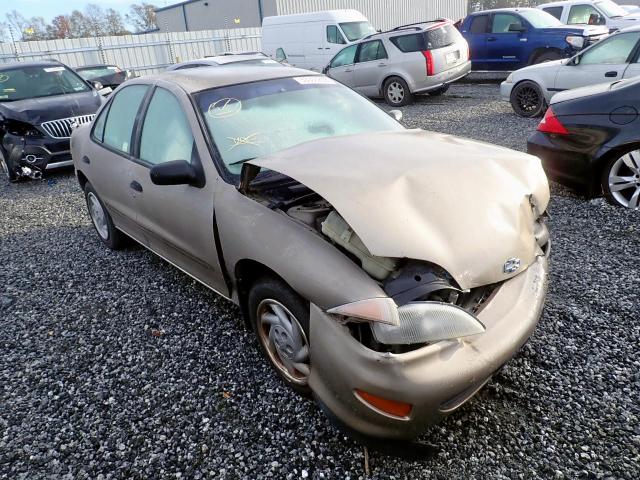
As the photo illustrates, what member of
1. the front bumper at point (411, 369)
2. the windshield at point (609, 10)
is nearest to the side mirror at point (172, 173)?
the front bumper at point (411, 369)

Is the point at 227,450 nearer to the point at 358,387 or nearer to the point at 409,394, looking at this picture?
the point at 358,387

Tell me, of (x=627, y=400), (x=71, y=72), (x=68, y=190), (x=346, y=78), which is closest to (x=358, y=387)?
(x=627, y=400)

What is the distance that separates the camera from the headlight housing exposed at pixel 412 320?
71.1 inches

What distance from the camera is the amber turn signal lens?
1819 millimetres

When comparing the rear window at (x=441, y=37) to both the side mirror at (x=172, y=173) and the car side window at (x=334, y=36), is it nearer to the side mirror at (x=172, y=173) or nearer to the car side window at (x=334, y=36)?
the car side window at (x=334, y=36)

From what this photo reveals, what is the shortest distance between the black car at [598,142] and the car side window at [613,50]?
10.8ft

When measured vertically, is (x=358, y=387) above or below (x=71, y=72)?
below

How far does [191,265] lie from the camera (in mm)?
3184

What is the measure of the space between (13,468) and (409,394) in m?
1.89

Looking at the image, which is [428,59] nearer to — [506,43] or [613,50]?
[506,43]

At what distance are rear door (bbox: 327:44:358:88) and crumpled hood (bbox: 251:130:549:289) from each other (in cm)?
1015

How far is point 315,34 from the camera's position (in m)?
15.1

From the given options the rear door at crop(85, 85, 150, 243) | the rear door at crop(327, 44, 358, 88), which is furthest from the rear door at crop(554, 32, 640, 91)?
the rear door at crop(85, 85, 150, 243)

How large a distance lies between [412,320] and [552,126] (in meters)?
3.69
